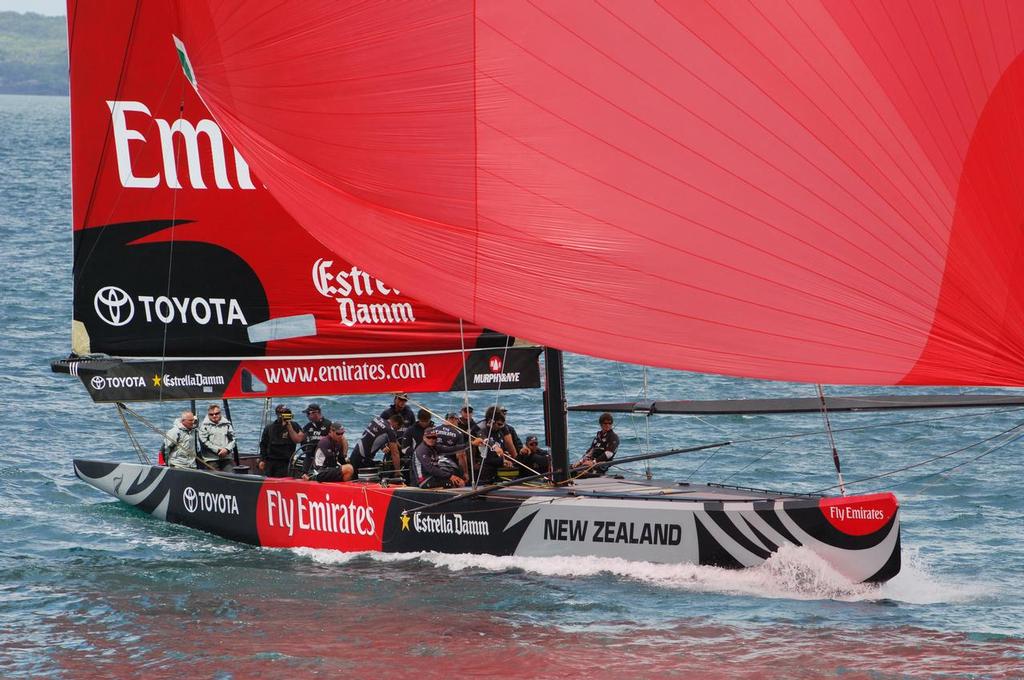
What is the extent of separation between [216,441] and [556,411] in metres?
5.51

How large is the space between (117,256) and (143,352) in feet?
4.32

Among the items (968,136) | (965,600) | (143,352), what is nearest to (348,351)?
(143,352)

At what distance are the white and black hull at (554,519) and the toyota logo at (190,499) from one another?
0.01 metres

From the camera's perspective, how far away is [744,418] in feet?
92.6

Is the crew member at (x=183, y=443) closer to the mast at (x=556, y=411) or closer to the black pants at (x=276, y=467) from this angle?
the black pants at (x=276, y=467)

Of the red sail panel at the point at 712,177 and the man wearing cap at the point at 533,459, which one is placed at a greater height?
the red sail panel at the point at 712,177

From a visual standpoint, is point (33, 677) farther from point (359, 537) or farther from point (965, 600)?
point (965, 600)

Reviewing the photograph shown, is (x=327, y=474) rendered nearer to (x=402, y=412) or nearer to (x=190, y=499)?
(x=402, y=412)

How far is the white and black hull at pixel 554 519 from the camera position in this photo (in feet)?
46.8

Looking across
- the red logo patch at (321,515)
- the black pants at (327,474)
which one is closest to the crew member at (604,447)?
the red logo patch at (321,515)

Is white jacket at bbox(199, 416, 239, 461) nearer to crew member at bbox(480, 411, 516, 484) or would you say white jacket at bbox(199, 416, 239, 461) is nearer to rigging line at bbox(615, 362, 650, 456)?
crew member at bbox(480, 411, 516, 484)

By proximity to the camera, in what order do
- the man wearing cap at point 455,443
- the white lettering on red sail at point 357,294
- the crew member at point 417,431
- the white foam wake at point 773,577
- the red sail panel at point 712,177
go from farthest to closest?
the white lettering on red sail at point 357,294, the crew member at point 417,431, the man wearing cap at point 455,443, the white foam wake at point 773,577, the red sail panel at point 712,177

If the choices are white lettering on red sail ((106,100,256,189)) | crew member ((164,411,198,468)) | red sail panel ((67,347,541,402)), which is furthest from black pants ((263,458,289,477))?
white lettering on red sail ((106,100,256,189))

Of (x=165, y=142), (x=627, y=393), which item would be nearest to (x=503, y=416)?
(x=165, y=142)
